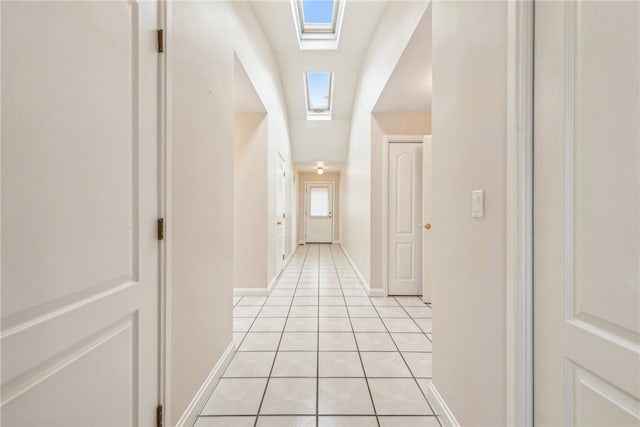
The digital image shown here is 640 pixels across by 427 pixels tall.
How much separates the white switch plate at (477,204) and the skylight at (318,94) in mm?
4319

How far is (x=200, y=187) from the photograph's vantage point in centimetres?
164

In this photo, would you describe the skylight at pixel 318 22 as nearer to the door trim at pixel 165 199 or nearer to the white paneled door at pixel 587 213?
the door trim at pixel 165 199

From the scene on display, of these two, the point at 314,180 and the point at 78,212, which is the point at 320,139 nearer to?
the point at 314,180

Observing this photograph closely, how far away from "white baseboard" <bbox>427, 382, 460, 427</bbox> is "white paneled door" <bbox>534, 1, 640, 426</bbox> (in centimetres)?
57

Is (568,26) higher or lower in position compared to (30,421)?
higher

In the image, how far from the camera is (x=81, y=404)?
0.83 m

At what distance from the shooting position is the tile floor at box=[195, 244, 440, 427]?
1.57m

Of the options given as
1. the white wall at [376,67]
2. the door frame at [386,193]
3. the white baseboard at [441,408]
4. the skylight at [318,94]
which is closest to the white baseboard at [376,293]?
the door frame at [386,193]

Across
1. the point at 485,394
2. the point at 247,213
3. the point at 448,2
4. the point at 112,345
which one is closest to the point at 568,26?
the point at 448,2

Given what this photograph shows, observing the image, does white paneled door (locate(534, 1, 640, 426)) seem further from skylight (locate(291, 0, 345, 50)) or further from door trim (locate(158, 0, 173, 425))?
skylight (locate(291, 0, 345, 50))

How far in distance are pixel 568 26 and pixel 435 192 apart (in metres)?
0.93

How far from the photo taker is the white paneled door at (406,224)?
3715mm

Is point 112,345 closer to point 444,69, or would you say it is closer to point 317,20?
point 444,69

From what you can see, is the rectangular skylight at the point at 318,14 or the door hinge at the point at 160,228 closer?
the door hinge at the point at 160,228
